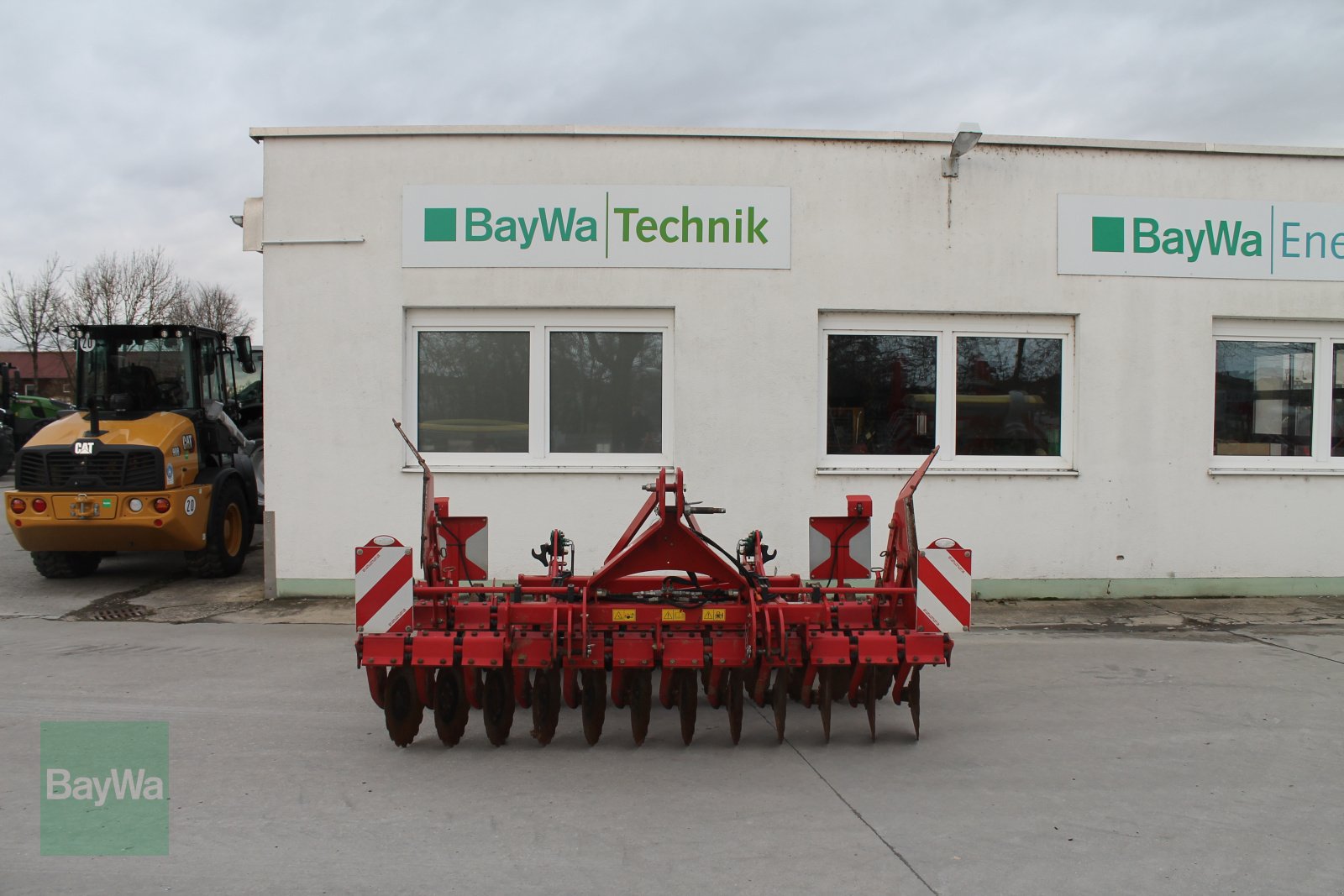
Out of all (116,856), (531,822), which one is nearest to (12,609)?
(116,856)

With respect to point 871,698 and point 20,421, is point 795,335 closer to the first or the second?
point 871,698

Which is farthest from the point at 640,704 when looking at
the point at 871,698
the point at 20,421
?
the point at 20,421

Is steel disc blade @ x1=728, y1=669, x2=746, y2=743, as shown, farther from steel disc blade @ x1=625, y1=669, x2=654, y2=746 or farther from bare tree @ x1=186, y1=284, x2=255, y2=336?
bare tree @ x1=186, y1=284, x2=255, y2=336

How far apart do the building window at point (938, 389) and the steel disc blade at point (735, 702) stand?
441 centimetres

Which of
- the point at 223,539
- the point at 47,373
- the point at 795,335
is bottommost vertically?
the point at 223,539

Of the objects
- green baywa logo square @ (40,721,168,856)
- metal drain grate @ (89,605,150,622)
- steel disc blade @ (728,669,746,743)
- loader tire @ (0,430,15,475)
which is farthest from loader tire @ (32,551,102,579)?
loader tire @ (0,430,15,475)

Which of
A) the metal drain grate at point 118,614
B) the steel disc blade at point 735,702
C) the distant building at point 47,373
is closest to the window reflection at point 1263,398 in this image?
the steel disc blade at point 735,702

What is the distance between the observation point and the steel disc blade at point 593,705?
5176mm

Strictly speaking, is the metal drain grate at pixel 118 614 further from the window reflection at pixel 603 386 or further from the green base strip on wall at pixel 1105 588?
the window reflection at pixel 603 386

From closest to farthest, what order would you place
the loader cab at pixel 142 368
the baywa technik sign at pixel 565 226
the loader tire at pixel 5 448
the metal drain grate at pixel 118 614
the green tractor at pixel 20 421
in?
the metal drain grate at pixel 118 614 → the baywa technik sign at pixel 565 226 → the loader cab at pixel 142 368 → the loader tire at pixel 5 448 → the green tractor at pixel 20 421

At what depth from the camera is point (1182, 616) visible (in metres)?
8.77

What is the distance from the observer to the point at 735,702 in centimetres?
518

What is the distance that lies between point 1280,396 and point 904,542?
20.2 ft

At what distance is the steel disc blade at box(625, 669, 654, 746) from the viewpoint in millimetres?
5195
